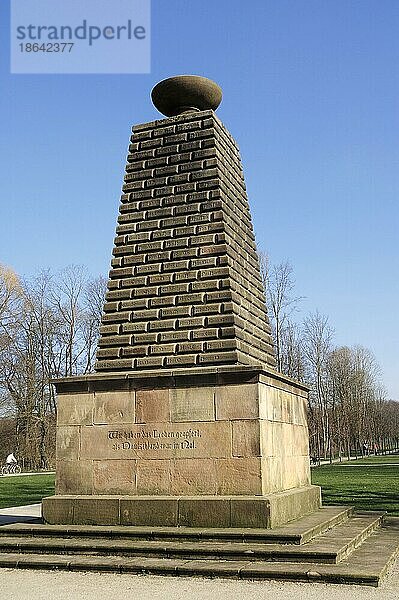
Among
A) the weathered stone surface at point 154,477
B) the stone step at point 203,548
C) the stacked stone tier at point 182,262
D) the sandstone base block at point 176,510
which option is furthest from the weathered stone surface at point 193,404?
the stone step at point 203,548

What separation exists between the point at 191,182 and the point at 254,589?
7.19 meters

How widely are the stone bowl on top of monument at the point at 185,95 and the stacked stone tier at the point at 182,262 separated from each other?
372 millimetres

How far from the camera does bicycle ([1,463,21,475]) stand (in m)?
40.8

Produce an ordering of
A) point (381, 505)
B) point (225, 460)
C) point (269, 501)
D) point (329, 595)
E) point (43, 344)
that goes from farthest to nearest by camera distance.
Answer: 1. point (43, 344)
2. point (381, 505)
3. point (225, 460)
4. point (269, 501)
5. point (329, 595)

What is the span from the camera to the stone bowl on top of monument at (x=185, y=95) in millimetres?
12781

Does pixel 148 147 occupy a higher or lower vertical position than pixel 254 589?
higher

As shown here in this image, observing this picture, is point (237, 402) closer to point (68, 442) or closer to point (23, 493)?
point (68, 442)

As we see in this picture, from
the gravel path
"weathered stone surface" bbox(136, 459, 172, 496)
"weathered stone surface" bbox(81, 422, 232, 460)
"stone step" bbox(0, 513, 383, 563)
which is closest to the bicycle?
"weathered stone surface" bbox(81, 422, 232, 460)

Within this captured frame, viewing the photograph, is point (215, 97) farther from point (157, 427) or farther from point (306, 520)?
point (306, 520)

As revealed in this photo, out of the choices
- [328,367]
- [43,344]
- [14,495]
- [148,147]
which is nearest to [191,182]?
[148,147]

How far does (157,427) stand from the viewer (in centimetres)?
1058

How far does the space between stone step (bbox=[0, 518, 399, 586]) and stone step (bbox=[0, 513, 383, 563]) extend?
0.36ft

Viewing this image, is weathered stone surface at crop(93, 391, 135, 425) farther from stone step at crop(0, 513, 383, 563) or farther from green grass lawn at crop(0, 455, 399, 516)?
green grass lawn at crop(0, 455, 399, 516)

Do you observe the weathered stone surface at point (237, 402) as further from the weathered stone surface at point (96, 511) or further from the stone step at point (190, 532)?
the weathered stone surface at point (96, 511)
